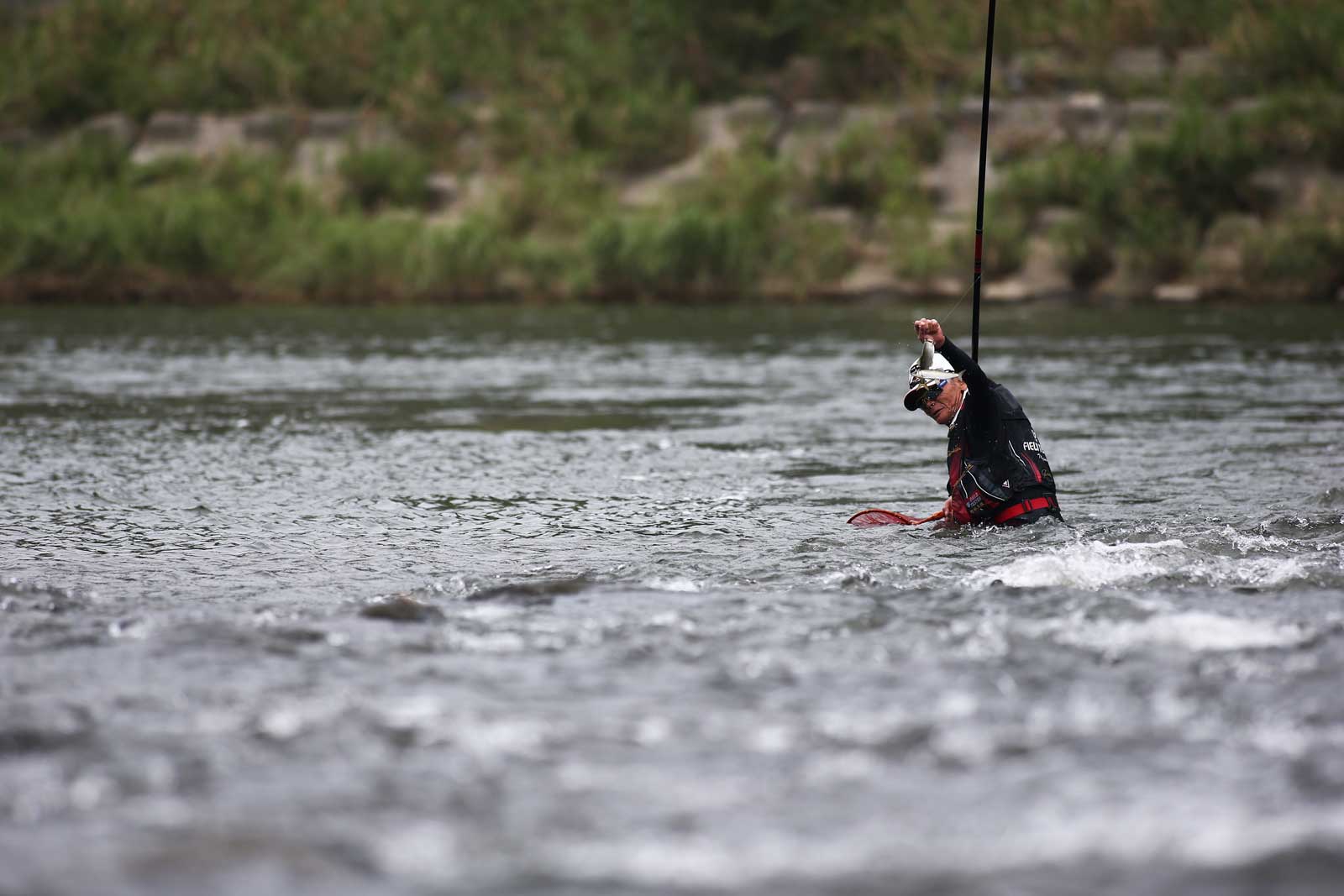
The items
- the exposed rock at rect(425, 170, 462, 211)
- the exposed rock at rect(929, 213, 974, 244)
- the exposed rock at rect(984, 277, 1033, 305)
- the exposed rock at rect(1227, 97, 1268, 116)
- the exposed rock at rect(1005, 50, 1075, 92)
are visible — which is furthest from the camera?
the exposed rock at rect(425, 170, 462, 211)

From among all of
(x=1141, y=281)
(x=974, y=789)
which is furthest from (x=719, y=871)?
(x=1141, y=281)

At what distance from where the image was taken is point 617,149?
169 ft

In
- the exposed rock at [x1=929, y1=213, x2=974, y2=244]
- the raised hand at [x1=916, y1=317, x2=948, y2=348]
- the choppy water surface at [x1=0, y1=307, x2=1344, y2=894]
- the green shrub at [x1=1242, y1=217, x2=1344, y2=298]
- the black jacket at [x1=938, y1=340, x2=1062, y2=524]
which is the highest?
the exposed rock at [x1=929, y1=213, x2=974, y2=244]

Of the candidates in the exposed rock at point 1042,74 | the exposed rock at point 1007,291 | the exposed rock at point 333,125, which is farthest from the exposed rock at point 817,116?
the exposed rock at point 333,125

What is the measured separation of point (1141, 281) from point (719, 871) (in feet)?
123

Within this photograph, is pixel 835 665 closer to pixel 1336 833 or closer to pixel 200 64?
pixel 1336 833

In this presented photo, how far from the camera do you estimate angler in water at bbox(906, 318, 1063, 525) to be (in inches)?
391

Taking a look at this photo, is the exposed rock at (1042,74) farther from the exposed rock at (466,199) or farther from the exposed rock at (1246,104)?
the exposed rock at (466,199)

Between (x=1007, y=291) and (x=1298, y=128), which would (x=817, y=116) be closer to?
(x=1007, y=291)

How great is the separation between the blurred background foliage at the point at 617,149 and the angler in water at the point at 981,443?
29.7m

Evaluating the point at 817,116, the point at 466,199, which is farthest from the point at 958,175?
the point at 466,199

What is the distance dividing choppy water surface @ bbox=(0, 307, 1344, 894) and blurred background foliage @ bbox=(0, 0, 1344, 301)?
2700 cm

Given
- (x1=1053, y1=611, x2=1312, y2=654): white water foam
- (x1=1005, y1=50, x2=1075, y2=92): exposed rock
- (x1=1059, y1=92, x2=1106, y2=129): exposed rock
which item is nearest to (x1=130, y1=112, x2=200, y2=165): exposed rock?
(x1=1005, y1=50, x2=1075, y2=92): exposed rock

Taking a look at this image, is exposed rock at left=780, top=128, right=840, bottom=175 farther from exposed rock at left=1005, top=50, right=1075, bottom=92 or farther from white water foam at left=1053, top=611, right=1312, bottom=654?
white water foam at left=1053, top=611, right=1312, bottom=654
